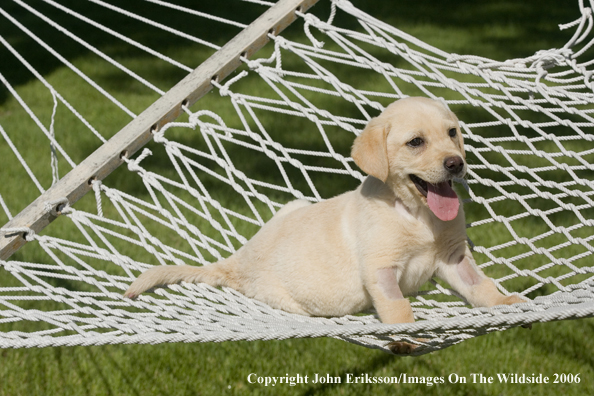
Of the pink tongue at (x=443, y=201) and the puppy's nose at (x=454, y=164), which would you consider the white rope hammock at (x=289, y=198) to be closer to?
the pink tongue at (x=443, y=201)

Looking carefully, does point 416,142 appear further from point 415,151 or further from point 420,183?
point 420,183

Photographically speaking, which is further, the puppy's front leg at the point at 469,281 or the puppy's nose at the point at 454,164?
the puppy's front leg at the point at 469,281

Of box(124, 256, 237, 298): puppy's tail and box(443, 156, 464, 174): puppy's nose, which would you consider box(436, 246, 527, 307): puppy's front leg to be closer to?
box(443, 156, 464, 174): puppy's nose

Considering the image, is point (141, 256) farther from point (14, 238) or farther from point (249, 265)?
point (249, 265)

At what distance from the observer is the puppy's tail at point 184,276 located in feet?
6.86

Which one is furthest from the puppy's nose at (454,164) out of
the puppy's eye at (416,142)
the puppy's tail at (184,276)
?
the puppy's tail at (184,276)

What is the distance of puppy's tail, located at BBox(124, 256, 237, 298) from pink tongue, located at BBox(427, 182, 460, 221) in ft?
2.30

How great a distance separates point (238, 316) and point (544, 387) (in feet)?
4.72

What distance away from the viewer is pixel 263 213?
13.3 feet

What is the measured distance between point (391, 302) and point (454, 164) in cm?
41

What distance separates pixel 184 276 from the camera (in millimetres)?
2186

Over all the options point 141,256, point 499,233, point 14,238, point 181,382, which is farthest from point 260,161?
point 14,238

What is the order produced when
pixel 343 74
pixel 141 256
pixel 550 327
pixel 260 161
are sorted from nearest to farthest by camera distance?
pixel 550 327 < pixel 141 256 < pixel 260 161 < pixel 343 74

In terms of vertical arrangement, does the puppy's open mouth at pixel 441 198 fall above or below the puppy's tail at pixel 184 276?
above
